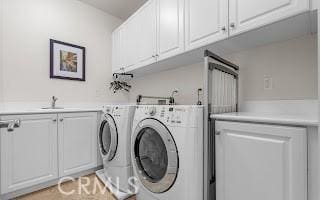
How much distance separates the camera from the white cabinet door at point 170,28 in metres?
1.67

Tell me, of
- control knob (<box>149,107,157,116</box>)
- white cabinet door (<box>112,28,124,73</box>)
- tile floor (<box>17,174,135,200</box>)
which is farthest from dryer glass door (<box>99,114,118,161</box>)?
white cabinet door (<box>112,28,124,73</box>)

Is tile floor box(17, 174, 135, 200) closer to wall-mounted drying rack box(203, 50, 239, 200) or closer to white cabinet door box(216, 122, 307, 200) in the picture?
wall-mounted drying rack box(203, 50, 239, 200)

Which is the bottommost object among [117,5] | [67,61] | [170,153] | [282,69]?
[170,153]

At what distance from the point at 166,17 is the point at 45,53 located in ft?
5.72

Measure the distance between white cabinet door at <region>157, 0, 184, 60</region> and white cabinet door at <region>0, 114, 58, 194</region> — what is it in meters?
1.46

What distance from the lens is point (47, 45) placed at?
2.37 meters

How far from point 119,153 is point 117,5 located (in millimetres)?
2298

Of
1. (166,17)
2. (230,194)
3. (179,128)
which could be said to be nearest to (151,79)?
(166,17)

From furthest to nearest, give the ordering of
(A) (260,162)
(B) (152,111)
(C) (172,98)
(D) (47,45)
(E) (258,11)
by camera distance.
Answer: (D) (47,45) → (C) (172,98) → (B) (152,111) → (E) (258,11) → (A) (260,162)

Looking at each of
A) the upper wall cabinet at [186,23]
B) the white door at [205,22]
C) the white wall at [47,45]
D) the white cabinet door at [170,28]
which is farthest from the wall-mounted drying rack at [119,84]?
the white door at [205,22]

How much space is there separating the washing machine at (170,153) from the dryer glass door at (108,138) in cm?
44

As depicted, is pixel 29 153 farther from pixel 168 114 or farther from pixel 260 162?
pixel 260 162

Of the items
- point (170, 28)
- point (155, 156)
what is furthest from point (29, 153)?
point (170, 28)

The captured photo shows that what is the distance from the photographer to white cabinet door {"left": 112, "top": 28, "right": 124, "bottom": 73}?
107 inches
